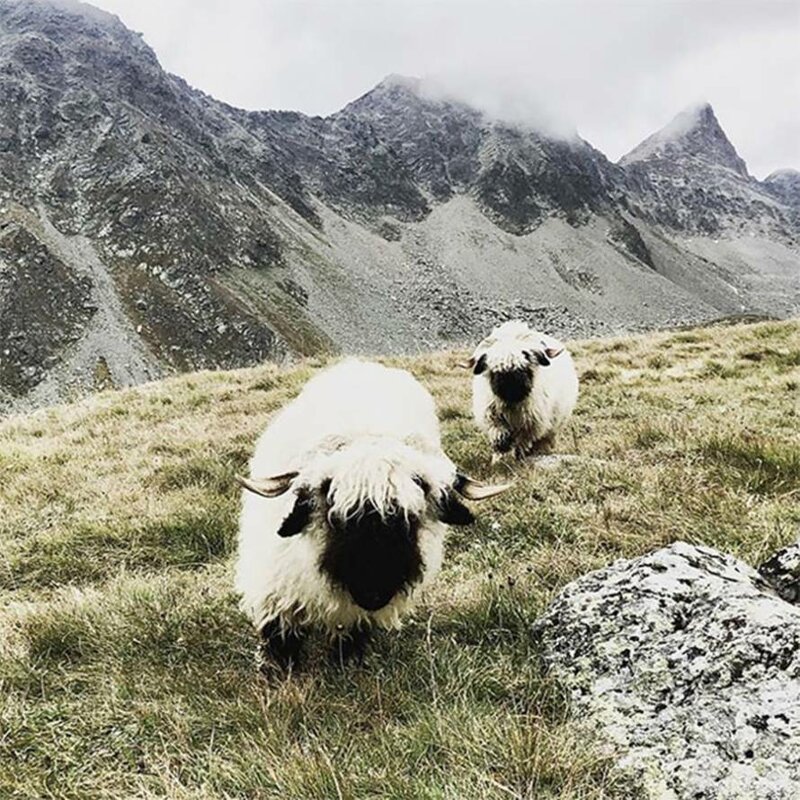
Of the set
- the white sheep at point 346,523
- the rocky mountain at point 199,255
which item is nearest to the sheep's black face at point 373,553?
the white sheep at point 346,523

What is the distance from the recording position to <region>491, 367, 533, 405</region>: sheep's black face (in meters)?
10.3

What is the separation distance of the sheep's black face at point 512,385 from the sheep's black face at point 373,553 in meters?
6.48

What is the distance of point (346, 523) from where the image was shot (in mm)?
3973

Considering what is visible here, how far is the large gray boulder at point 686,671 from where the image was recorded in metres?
2.74

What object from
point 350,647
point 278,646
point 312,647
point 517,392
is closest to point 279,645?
point 278,646

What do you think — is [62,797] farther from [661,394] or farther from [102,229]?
[102,229]

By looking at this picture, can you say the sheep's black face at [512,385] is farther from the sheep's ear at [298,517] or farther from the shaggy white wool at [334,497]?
the sheep's ear at [298,517]

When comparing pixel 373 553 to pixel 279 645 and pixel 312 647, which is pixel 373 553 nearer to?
pixel 279 645

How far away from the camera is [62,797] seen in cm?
301

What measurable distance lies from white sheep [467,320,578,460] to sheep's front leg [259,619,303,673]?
578 centimetres

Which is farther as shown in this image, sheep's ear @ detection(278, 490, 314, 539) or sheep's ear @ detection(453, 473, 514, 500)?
sheep's ear @ detection(453, 473, 514, 500)

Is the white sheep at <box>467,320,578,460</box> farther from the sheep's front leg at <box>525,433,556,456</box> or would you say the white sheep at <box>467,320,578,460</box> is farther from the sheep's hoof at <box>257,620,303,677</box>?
the sheep's hoof at <box>257,620,303,677</box>

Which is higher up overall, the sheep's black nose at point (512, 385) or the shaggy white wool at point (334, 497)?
the sheep's black nose at point (512, 385)

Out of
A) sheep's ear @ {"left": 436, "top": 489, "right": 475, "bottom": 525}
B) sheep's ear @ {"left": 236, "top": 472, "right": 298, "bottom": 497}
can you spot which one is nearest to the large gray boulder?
sheep's ear @ {"left": 436, "top": 489, "right": 475, "bottom": 525}
